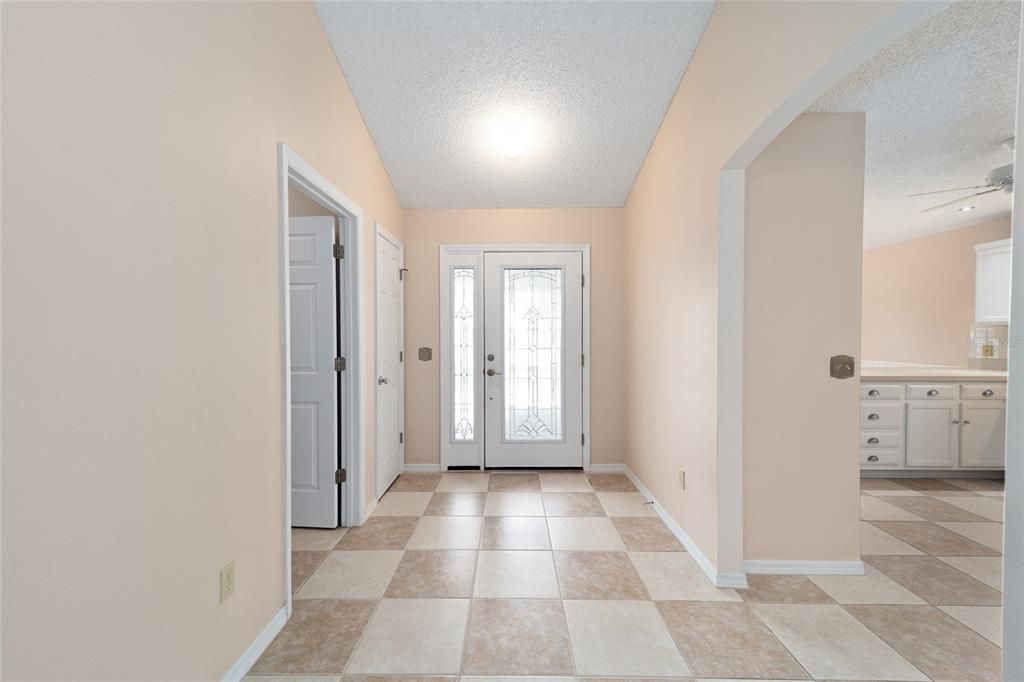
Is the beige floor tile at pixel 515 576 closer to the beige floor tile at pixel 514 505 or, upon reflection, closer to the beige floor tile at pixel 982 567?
the beige floor tile at pixel 514 505

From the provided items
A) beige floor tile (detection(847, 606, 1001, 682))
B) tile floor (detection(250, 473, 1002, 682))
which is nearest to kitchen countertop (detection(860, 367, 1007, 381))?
tile floor (detection(250, 473, 1002, 682))

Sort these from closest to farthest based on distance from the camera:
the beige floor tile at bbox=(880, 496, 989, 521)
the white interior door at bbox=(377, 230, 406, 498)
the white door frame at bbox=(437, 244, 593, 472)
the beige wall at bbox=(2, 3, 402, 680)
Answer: the beige wall at bbox=(2, 3, 402, 680) → the beige floor tile at bbox=(880, 496, 989, 521) → the white interior door at bbox=(377, 230, 406, 498) → the white door frame at bbox=(437, 244, 593, 472)

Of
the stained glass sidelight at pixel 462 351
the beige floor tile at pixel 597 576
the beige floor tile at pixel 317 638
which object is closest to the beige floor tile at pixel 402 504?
the stained glass sidelight at pixel 462 351

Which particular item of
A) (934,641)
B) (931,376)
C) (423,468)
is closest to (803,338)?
(934,641)

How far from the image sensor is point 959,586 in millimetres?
2234

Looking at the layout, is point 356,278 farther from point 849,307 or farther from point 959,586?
point 959,586

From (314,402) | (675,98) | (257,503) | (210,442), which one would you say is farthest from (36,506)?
(675,98)

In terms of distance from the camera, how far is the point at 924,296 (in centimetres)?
475

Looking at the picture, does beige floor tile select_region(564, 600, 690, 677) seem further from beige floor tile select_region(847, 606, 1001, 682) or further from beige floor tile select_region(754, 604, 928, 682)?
beige floor tile select_region(847, 606, 1001, 682)

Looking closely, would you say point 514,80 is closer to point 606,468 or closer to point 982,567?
point 606,468

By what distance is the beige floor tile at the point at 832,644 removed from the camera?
1.66 meters

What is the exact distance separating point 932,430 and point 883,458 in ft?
1.56

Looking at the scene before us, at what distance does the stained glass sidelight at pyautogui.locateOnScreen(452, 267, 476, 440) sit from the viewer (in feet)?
13.9

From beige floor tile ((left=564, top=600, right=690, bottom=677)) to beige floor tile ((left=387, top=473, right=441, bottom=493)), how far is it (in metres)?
1.91
